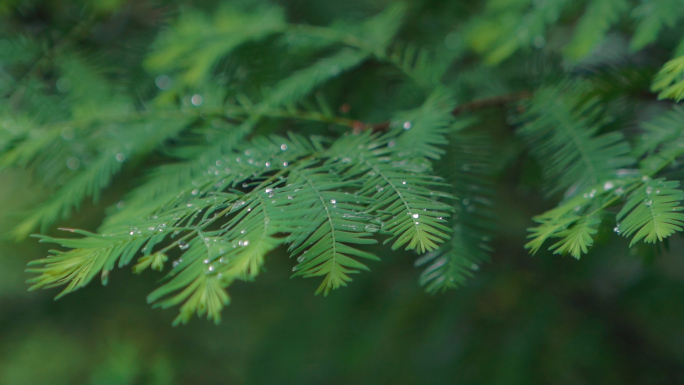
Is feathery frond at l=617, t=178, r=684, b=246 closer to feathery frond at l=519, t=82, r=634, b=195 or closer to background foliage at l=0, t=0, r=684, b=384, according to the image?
background foliage at l=0, t=0, r=684, b=384

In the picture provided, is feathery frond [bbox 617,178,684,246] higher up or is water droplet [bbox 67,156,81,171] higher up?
water droplet [bbox 67,156,81,171]

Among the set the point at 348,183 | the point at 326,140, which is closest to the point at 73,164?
the point at 326,140

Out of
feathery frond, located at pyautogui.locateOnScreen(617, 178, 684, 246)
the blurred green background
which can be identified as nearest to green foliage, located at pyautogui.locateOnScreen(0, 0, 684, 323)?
feathery frond, located at pyautogui.locateOnScreen(617, 178, 684, 246)

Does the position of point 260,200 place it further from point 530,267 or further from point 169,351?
point 169,351

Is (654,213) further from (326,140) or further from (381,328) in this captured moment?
(381,328)

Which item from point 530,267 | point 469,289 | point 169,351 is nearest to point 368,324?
point 469,289

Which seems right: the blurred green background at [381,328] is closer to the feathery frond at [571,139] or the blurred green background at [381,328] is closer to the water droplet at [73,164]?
the water droplet at [73,164]

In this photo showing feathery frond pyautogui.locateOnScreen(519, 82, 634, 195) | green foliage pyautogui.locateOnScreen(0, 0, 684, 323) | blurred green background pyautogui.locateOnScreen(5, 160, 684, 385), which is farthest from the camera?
blurred green background pyautogui.locateOnScreen(5, 160, 684, 385)

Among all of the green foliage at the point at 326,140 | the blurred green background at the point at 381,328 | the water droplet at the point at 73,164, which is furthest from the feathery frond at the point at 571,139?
the water droplet at the point at 73,164
